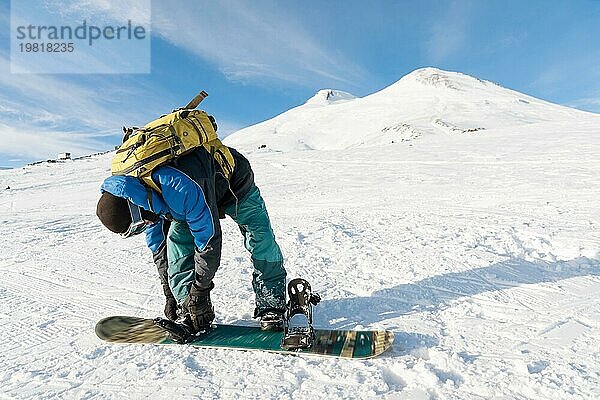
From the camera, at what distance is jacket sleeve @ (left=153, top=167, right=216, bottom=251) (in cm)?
252

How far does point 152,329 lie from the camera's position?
322 centimetres

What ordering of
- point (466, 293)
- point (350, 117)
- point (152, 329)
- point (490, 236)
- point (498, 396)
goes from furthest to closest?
point (350, 117), point (490, 236), point (466, 293), point (152, 329), point (498, 396)

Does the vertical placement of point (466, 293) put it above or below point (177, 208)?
below

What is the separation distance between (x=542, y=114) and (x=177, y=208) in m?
51.4

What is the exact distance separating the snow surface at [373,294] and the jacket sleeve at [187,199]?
3.01 ft

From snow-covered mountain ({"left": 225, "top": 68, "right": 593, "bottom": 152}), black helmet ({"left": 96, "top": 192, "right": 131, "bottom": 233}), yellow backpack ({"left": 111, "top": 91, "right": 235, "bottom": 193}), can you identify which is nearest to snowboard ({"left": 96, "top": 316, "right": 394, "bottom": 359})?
black helmet ({"left": 96, "top": 192, "right": 131, "bottom": 233})

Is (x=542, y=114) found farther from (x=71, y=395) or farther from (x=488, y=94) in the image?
(x=71, y=395)

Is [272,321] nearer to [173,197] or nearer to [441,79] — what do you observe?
[173,197]

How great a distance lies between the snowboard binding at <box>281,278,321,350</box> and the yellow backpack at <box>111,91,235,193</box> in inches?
46.6

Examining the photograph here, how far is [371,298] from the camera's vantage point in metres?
3.81

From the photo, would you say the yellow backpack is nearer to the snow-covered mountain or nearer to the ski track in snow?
the ski track in snow

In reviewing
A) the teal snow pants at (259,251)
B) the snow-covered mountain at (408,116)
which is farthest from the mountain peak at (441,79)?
the teal snow pants at (259,251)

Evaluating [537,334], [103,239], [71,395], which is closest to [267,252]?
[71,395]

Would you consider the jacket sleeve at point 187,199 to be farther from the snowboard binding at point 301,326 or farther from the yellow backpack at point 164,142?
the snowboard binding at point 301,326
